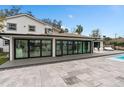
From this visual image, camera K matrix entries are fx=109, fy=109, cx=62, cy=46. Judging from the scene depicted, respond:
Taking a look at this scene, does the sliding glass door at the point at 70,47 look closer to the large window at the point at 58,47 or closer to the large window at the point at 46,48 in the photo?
the large window at the point at 58,47

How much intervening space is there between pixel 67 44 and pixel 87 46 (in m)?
4.08

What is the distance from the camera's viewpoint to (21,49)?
39.1ft

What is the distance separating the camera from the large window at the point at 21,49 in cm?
1172

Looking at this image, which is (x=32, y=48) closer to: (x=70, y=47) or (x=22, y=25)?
(x=70, y=47)

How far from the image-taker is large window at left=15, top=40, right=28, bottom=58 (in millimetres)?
11719

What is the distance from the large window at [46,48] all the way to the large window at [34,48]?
0.62 m

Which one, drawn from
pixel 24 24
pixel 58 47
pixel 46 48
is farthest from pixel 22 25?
pixel 58 47

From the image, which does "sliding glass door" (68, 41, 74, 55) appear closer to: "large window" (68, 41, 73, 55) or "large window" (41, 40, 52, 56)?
"large window" (68, 41, 73, 55)

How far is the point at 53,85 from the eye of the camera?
5262 mm

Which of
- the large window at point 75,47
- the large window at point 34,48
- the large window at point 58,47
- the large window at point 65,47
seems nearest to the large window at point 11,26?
the large window at point 34,48

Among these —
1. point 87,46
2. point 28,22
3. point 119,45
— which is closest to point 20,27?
point 28,22
